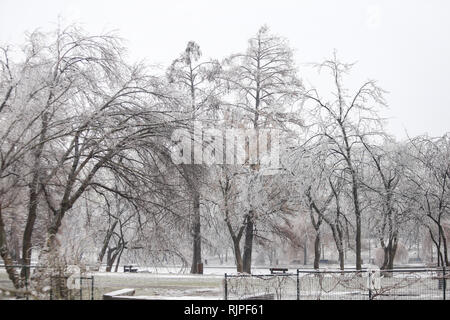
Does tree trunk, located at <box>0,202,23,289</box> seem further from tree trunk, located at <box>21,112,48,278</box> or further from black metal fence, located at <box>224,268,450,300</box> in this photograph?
black metal fence, located at <box>224,268,450,300</box>

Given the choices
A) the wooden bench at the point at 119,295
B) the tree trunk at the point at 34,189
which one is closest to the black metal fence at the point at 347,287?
the wooden bench at the point at 119,295

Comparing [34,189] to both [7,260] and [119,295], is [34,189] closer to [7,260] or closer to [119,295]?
[7,260]

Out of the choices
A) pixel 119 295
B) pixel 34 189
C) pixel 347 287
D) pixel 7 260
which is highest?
pixel 34 189

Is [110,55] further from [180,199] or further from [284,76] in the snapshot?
[284,76]

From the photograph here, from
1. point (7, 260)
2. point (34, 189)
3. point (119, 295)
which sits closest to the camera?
point (119, 295)

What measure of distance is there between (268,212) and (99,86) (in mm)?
11040

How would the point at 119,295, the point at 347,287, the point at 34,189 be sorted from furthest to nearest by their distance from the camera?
the point at 34,189 → the point at 347,287 → the point at 119,295

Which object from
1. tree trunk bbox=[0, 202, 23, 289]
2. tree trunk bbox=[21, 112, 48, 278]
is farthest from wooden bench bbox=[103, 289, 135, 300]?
tree trunk bbox=[21, 112, 48, 278]

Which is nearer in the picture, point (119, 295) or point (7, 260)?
point (119, 295)

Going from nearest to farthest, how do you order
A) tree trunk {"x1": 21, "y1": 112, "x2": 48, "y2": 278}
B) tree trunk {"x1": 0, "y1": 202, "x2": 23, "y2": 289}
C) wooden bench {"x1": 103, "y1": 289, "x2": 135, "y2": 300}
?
wooden bench {"x1": 103, "y1": 289, "x2": 135, "y2": 300}, tree trunk {"x1": 0, "y1": 202, "x2": 23, "y2": 289}, tree trunk {"x1": 21, "y1": 112, "x2": 48, "y2": 278}

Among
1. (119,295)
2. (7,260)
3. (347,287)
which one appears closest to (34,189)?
(7,260)

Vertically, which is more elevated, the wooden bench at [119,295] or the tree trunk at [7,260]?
the tree trunk at [7,260]

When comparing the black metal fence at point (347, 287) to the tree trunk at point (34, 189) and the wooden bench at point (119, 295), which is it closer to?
the wooden bench at point (119, 295)

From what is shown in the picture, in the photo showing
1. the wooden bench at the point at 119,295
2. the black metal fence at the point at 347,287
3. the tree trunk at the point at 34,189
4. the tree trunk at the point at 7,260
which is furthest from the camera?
the tree trunk at the point at 34,189
